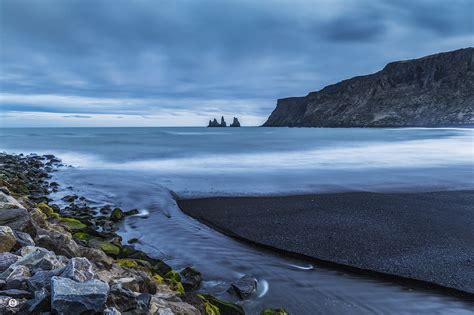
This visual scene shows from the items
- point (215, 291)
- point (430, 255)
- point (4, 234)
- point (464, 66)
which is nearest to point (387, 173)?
point (430, 255)

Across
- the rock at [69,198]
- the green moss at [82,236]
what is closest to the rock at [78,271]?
the green moss at [82,236]

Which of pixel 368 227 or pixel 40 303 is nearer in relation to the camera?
pixel 40 303

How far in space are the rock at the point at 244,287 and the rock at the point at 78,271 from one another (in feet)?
7.60

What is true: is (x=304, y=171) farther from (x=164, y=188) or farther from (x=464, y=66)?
(x=464, y=66)

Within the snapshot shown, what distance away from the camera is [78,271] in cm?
338

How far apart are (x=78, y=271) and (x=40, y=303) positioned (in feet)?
1.70

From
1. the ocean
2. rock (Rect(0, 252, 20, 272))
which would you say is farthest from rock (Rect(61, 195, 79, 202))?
rock (Rect(0, 252, 20, 272))

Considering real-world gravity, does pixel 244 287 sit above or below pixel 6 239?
below

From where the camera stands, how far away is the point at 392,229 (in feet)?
25.9

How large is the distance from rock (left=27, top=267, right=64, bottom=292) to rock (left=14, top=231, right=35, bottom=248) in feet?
3.94

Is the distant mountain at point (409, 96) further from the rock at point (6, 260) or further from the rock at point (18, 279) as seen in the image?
the rock at point (18, 279)

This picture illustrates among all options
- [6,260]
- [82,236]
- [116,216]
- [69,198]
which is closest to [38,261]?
[6,260]

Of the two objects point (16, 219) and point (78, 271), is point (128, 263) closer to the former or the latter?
point (16, 219)

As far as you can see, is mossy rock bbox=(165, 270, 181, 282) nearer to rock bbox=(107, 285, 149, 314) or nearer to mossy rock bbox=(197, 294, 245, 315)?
mossy rock bbox=(197, 294, 245, 315)
